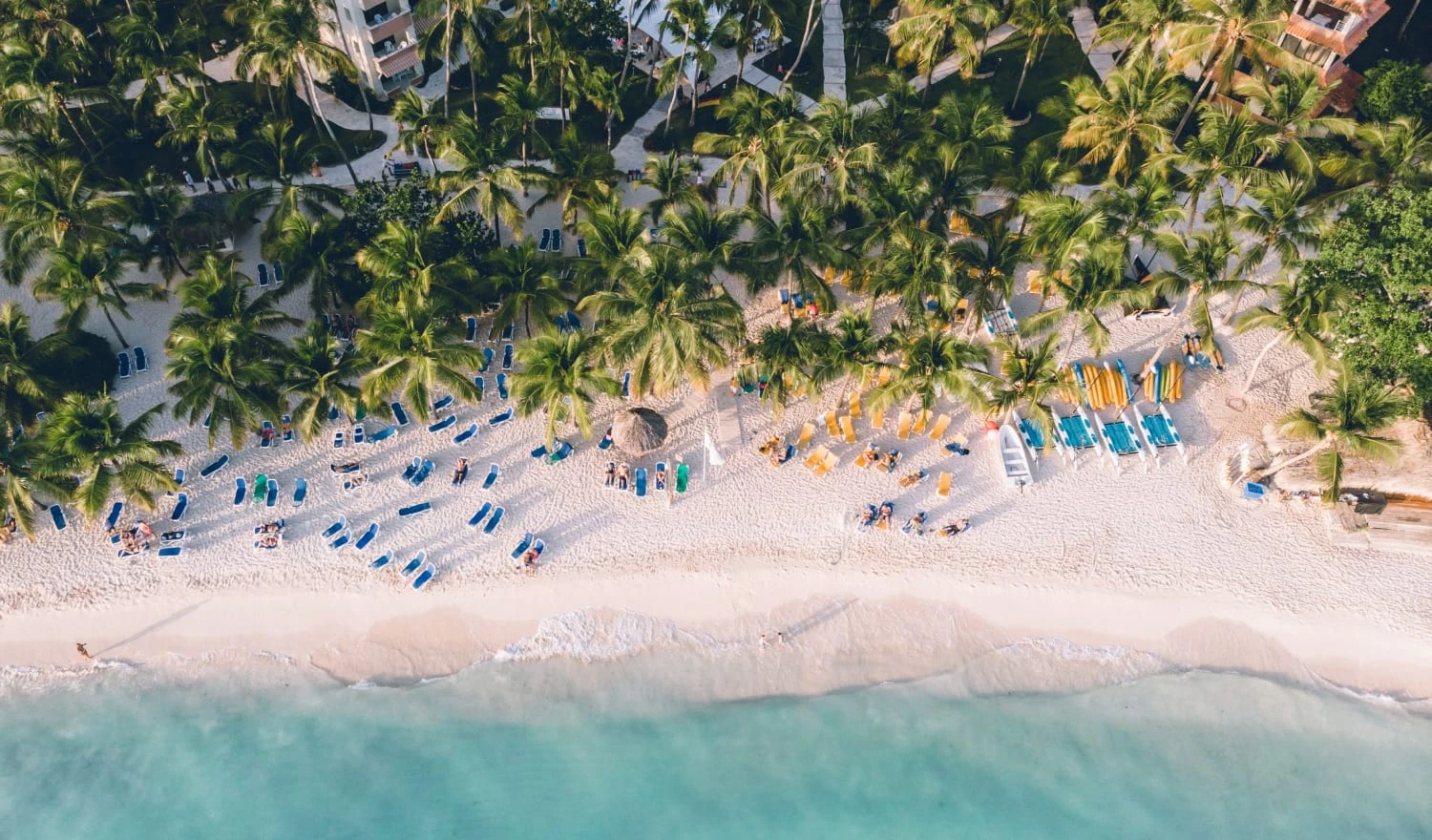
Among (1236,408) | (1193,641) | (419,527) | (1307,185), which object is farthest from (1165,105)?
(419,527)

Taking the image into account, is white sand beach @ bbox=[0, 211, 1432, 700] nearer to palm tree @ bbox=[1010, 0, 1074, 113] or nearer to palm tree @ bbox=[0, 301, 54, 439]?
palm tree @ bbox=[0, 301, 54, 439]

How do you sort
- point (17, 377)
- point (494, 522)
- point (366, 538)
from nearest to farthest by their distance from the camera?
point (17, 377) → point (366, 538) → point (494, 522)

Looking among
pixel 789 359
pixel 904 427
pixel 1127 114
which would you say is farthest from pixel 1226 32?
pixel 789 359

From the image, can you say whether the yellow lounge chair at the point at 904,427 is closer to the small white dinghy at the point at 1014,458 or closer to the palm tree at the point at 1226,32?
the small white dinghy at the point at 1014,458

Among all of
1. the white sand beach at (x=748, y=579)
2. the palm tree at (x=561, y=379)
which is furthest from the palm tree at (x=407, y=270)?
the white sand beach at (x=748, y=579)

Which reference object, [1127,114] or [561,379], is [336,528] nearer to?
[561,379]
